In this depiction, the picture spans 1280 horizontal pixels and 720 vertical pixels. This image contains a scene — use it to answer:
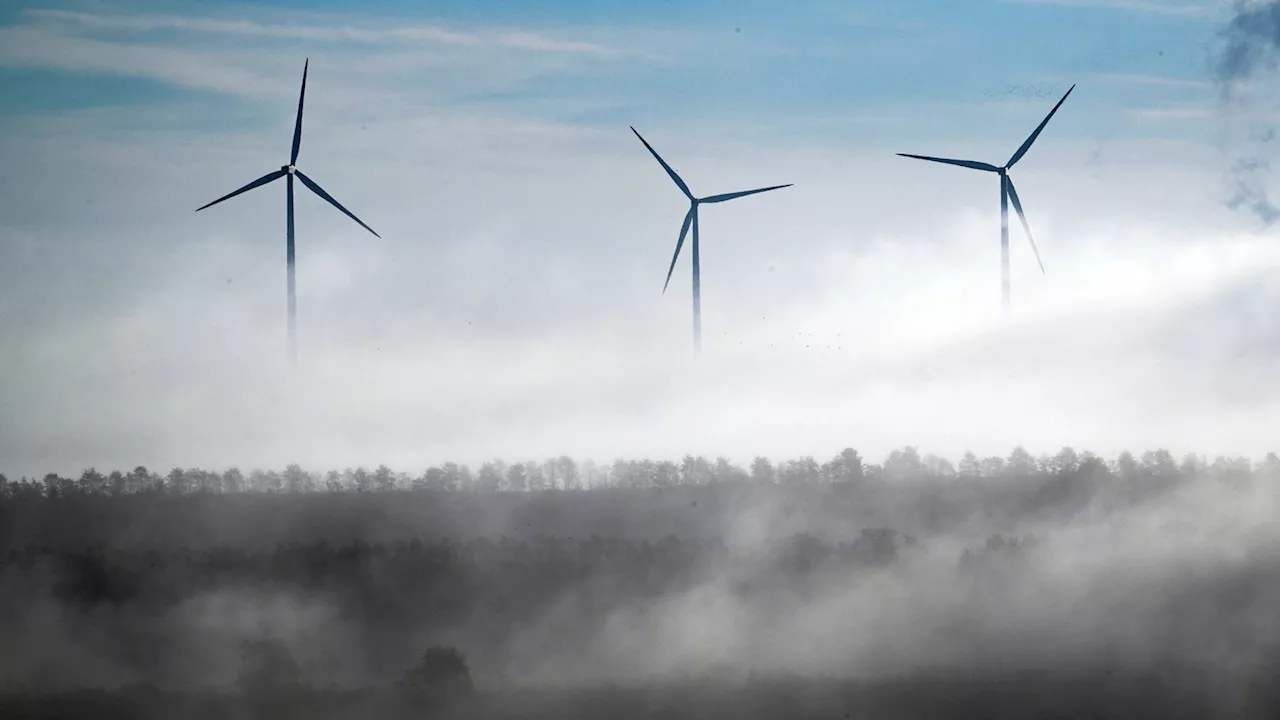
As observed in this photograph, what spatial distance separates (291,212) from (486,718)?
262 ft

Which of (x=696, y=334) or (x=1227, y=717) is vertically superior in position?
(x=696, y=334)

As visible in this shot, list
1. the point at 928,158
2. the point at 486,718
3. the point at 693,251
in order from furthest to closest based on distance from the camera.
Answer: the point at 486,718
the point at 693,251
the point at 928,158

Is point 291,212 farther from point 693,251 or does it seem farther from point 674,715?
point 674,715

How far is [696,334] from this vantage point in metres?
141

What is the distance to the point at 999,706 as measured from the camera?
199 meters

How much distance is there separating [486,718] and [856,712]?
50.7 metres

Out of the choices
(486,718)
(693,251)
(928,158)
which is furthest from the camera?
(486,718)

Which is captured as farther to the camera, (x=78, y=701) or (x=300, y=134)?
(x=78, y=701)

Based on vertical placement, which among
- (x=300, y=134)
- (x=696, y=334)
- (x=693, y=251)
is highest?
(x=300, y=134)

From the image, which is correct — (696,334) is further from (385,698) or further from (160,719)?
(160,719)

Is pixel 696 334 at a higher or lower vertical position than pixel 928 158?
lower

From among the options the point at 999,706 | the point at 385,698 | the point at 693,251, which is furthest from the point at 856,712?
→ the point at 693,251

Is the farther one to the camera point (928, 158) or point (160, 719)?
point (160, 719)

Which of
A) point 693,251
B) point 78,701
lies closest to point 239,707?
point 78,701
